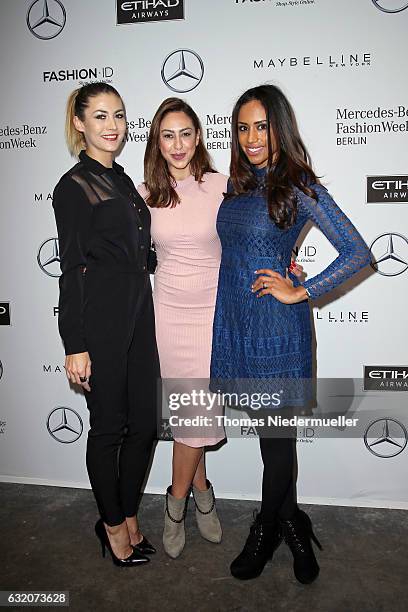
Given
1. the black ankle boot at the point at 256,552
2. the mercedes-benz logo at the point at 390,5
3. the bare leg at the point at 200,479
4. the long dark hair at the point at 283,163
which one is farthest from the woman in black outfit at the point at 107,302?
the mercedes-benz logo at the point at 390,5

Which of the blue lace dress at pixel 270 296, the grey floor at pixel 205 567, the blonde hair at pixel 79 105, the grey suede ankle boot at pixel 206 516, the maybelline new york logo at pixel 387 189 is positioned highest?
the blonde hair at pixel 79 105

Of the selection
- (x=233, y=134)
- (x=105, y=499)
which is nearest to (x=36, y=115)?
(x=233, y=134)

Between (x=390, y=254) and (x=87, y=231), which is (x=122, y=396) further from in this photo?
(x=390, y=254)

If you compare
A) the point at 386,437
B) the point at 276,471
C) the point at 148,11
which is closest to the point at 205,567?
the point at 276,471

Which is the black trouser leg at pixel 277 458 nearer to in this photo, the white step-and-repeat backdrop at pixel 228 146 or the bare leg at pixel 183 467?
the bare leg at pixel 183 467

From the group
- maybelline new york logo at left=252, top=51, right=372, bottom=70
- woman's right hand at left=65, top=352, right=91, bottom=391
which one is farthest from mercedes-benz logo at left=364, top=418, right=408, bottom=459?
maybelline new york logo at left=252, top=51, right=372, bottom=70

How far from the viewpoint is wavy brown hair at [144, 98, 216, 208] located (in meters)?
2.03

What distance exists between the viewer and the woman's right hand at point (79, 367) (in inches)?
73.1

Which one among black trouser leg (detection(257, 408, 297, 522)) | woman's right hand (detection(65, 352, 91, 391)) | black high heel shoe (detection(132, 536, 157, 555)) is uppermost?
woman's right hand (detection(65, 352, 91, 391))

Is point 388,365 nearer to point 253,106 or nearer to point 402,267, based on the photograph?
point 402,267

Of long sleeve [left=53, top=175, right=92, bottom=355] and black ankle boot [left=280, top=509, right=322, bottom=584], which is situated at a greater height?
long sleeve [left=53, top=175, right=92, bottom=355]

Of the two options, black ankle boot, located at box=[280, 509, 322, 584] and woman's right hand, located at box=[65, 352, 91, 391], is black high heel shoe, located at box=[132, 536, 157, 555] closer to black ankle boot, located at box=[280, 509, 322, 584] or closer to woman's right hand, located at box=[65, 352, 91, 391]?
black ankle boot, located at box=[280, 509, 322, 584]

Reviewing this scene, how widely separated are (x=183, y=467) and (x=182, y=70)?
1841 mm

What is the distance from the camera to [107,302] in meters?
1.90
